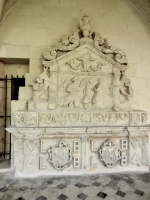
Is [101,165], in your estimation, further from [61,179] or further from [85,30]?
[85,30]

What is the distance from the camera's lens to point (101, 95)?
9.00 feet

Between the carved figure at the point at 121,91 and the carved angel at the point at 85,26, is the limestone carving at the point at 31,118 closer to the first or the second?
the carved figure at the point at 121,91

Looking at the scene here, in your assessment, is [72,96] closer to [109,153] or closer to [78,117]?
[78,117]

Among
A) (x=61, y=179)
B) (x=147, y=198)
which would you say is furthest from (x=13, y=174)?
(x=147, y=198)

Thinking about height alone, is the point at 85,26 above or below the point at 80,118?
above

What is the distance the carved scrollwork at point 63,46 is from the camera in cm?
276

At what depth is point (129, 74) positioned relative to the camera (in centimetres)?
317

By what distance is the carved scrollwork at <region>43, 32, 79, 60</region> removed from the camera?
2.76 m

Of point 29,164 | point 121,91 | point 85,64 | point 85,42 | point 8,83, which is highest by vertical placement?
point 85,42

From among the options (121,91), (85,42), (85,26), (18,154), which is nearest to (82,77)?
(85,42)

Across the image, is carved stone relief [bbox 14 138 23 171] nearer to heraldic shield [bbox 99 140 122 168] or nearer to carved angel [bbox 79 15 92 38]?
heraldic shield [bbox 99 140 122 168]

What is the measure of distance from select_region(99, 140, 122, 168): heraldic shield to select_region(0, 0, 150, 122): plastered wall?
103 centimetres

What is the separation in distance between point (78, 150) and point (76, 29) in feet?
8.01

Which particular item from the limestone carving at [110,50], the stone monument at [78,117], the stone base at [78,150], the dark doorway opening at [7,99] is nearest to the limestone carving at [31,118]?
the stone monument at [78,117]
